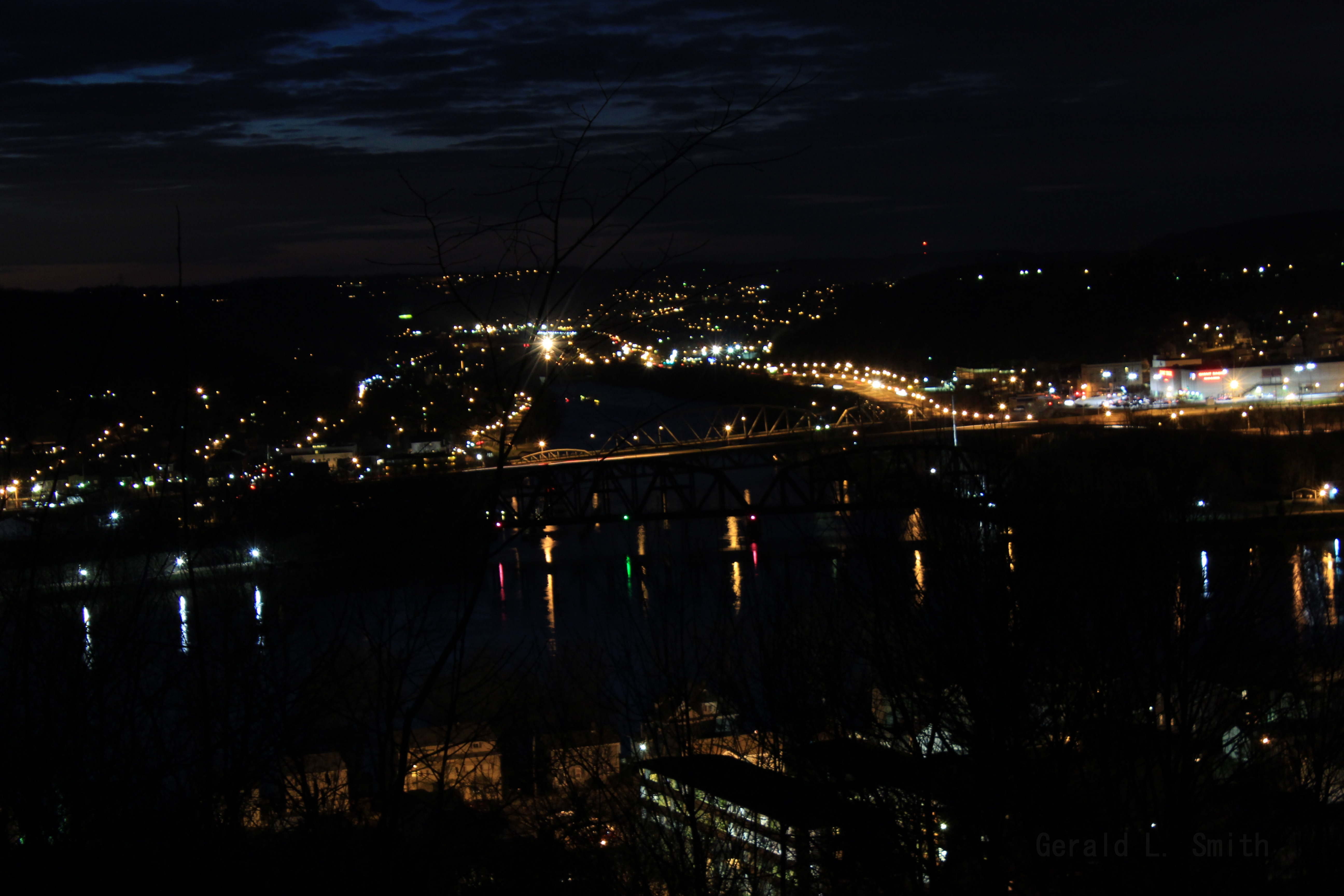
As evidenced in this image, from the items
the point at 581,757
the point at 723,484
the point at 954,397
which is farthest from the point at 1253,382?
the point at 581,757

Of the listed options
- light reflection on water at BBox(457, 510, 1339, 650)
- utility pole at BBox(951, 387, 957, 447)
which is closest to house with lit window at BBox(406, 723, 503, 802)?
light reflection on water at BBox(457, 510, 1339, 650)

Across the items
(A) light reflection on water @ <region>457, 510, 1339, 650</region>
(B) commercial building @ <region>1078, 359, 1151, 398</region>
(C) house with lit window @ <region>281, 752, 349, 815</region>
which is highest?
(B) commercial building @ <region>1078, 359, 1151, 398</region>

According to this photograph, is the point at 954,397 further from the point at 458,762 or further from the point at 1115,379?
the point at 458,762

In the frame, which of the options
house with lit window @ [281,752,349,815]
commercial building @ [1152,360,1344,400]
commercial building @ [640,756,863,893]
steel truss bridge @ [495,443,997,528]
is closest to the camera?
house with lit window @ [281,752,349,815]

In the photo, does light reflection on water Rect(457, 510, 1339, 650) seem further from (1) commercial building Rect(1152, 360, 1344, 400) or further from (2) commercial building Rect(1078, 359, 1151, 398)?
(2) commercial building Rect(1078, 359, 1151, 398)

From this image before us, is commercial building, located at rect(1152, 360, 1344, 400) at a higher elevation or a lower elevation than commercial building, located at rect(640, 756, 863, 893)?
higher

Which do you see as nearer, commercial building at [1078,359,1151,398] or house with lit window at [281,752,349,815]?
house with lit window at [281,752,349,815]

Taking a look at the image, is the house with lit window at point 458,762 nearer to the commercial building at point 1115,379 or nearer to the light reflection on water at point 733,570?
the light reflection on water at point 733,570

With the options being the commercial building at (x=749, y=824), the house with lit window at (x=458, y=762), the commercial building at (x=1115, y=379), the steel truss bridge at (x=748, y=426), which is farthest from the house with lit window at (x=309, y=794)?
the commercial building at (x=1115, y=379)
